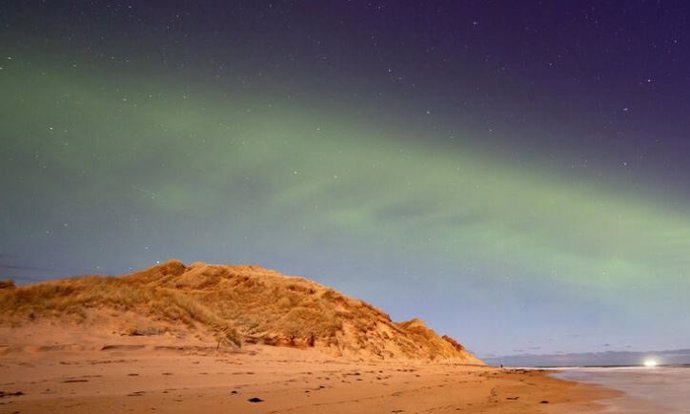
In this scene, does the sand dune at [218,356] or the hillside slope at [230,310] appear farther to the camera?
the hillside slope at [230,310]

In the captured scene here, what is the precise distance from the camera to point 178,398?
891 cm

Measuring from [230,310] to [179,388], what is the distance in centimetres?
2085

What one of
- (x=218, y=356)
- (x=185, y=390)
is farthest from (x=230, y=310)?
(x=185, y=390)

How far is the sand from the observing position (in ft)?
26.8

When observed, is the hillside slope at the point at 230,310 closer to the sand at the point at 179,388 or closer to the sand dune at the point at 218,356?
the sand dune at the point at 218,356

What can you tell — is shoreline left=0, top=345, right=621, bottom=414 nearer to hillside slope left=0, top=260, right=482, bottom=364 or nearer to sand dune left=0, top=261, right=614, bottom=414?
sand dune left=0, top=261, right=614, bottom=414

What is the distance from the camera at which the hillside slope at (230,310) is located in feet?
61.5

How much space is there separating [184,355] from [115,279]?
330 inches

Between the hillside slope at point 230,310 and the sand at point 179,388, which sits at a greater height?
the hillside slope at point 230,310

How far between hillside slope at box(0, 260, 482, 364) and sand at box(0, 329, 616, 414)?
2.38 meters

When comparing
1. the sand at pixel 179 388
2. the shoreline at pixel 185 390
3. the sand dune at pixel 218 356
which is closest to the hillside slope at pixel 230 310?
the sand dune at pixel 218 356

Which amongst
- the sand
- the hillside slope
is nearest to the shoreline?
the sand

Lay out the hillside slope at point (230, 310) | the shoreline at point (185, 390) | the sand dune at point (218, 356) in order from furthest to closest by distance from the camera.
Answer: the hillside slope at point (230, 310) < the sand dune at point (218, 356) < the shoreline at point (185, 390)

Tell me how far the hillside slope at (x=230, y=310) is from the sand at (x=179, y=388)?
238 cm
